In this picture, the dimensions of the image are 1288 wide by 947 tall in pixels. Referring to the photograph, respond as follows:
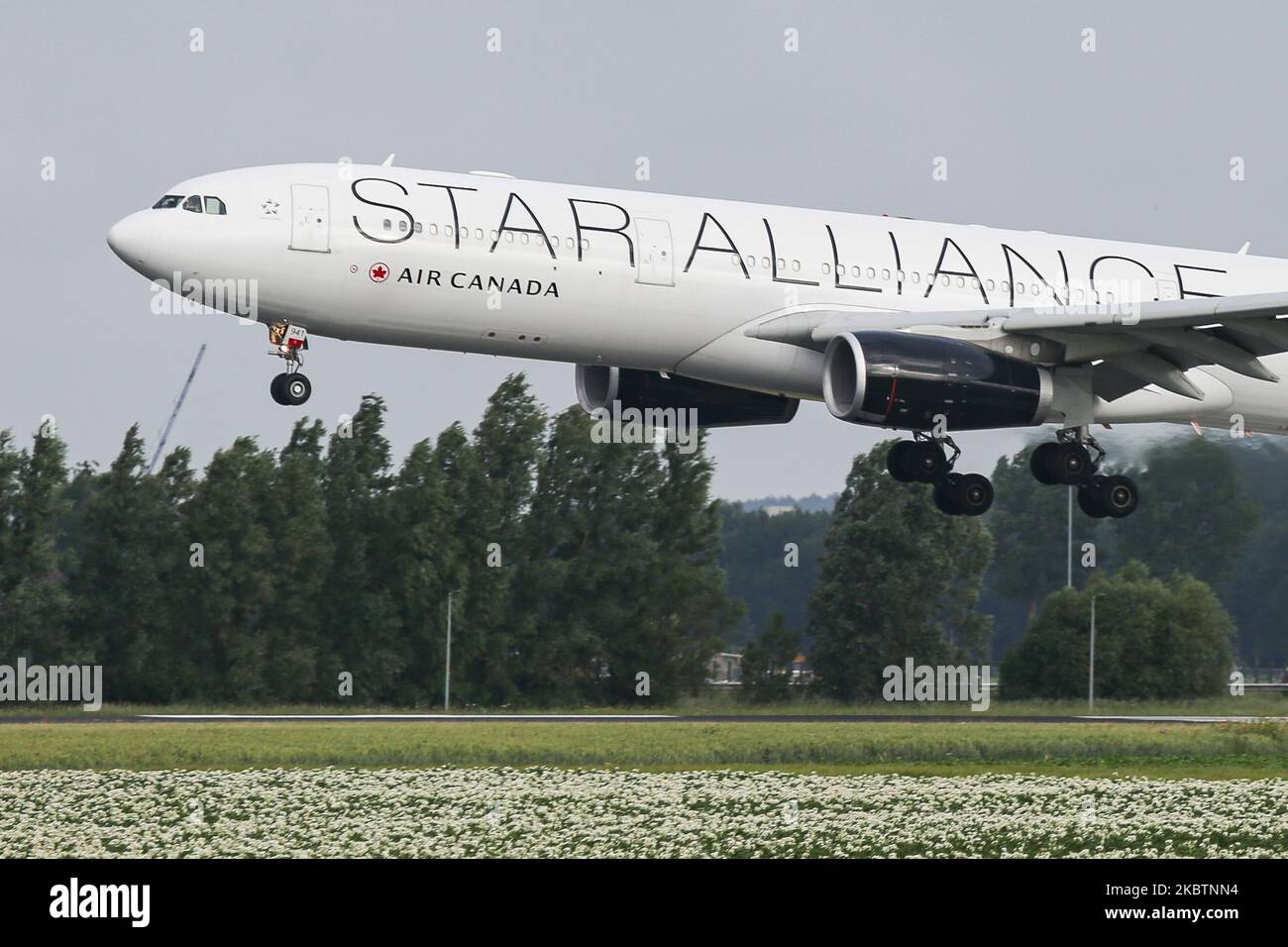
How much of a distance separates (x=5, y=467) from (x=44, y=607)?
542cm

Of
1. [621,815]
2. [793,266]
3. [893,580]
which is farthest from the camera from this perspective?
[893,580]

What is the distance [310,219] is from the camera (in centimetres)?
2580

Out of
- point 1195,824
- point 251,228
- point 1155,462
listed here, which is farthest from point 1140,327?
point 1155,462

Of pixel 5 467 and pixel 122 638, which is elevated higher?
pixel 5 467

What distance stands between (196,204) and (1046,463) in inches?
578

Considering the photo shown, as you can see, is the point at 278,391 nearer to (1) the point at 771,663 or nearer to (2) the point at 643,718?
(2) the point at 643,718

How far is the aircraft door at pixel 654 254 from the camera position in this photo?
27.2 m

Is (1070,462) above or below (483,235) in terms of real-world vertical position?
below

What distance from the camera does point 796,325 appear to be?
28.1 meters

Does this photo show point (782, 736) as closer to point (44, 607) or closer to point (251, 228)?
point (251, 228)

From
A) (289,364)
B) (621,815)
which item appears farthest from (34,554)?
(621,815)

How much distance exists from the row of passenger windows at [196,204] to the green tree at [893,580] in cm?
4768

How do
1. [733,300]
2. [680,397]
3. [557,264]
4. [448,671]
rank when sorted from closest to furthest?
[557,264] < [733,300] < [680,397] < [448,671]

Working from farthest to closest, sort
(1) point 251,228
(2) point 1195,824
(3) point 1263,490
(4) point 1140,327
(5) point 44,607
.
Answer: (5) point 44,607 → (3) point 1263,490 → (4) point 1140,327 → (1) point 251,228 → (2) point 1195,824
